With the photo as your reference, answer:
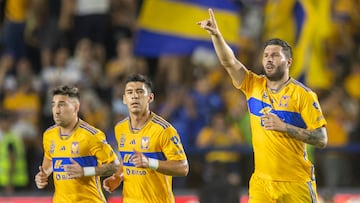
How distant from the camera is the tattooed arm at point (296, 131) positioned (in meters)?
10.2

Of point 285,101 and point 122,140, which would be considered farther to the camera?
point 122,140

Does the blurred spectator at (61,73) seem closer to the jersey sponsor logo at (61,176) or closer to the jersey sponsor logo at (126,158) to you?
the jersey sponsor logo at (61,176)

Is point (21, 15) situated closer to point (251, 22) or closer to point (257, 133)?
point (251, 22)

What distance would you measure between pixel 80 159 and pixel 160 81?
7.70 meters

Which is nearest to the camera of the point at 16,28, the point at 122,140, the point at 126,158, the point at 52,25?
the point at 126,158

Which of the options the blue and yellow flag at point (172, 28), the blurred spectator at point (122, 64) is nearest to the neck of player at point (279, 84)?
the blue and yellow flag at point (172, 28)

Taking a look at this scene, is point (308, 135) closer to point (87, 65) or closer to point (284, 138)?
point (284, 138)

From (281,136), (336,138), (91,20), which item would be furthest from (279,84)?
(91,20)

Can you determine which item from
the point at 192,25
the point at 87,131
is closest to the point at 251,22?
the point at 192,25

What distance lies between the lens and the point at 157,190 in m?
11.1

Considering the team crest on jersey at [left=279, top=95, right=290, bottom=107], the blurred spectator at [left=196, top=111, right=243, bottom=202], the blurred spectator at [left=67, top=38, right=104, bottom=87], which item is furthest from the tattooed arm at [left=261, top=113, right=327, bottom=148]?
the blurred spectator at [left=67, top=38, right=104, bottom=87]

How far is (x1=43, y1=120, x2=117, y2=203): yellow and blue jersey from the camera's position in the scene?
37.2 ft

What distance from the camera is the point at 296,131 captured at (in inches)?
409

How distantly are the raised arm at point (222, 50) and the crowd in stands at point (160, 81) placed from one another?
15.7 feet
